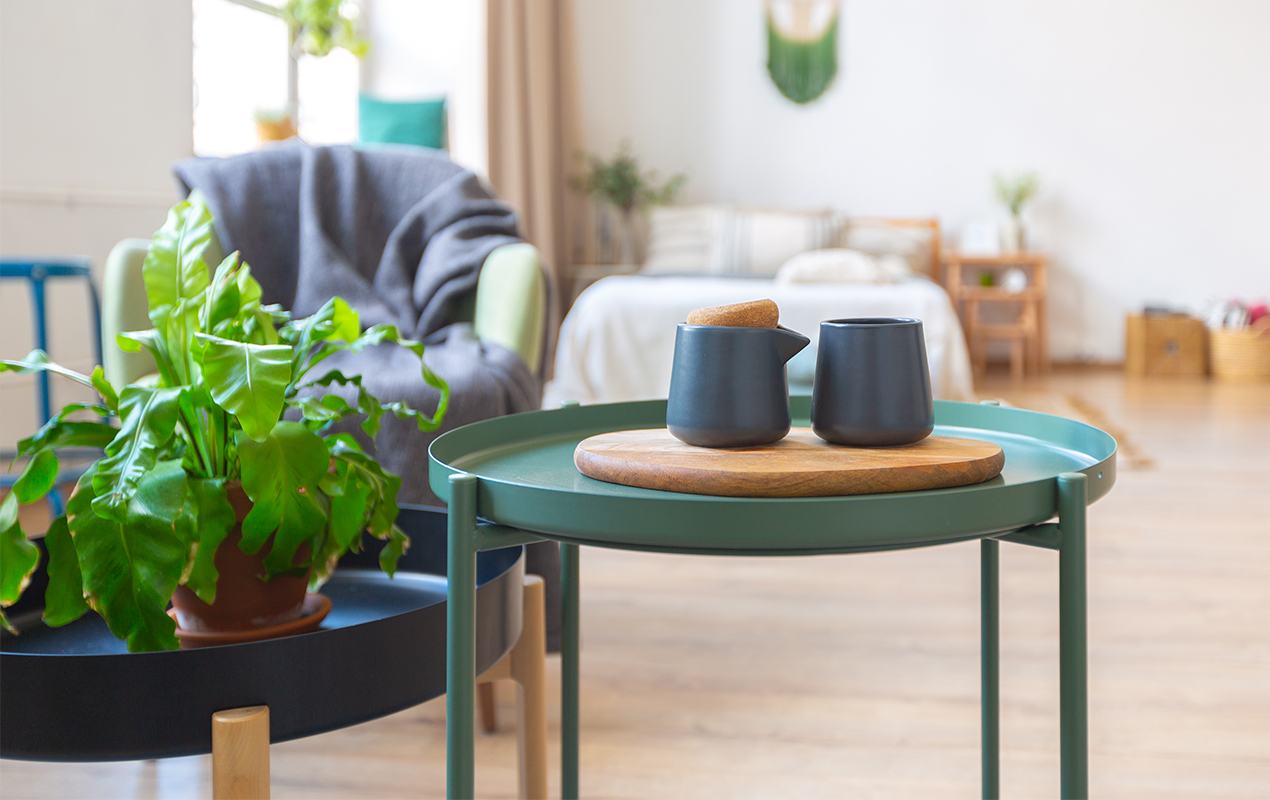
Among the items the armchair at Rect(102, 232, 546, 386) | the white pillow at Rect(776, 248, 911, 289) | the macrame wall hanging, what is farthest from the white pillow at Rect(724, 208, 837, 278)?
the armchair at Rect(102, 232, 546, 386)

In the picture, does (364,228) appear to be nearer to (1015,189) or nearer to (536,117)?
(536,117)

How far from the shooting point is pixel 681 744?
1.35 m

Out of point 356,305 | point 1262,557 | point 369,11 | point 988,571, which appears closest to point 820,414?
point 988,571

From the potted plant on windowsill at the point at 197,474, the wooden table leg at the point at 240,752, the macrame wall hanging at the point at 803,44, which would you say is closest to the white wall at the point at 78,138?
the potted plant on windowsill at the point at 197,474

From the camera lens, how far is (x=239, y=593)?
2.84 feet

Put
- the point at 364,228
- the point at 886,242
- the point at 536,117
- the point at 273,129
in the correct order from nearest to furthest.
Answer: the point at 364,228 → the point at 273,129 → the point at 536,117 → the point at 886,242

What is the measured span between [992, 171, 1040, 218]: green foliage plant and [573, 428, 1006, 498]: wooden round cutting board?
5038 mm

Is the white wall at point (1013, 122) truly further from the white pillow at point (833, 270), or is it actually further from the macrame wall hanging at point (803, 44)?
the white pillow at point (833, 270)

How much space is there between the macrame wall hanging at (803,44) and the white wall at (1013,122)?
0.08 metres

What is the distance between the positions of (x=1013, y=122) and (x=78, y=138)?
4460mm

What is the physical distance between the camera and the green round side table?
59 cm

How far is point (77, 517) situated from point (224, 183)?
4.78 ft

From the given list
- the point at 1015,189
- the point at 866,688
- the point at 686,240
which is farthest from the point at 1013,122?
the point at 866,688

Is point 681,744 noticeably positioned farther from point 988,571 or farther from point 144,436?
point 144,436
